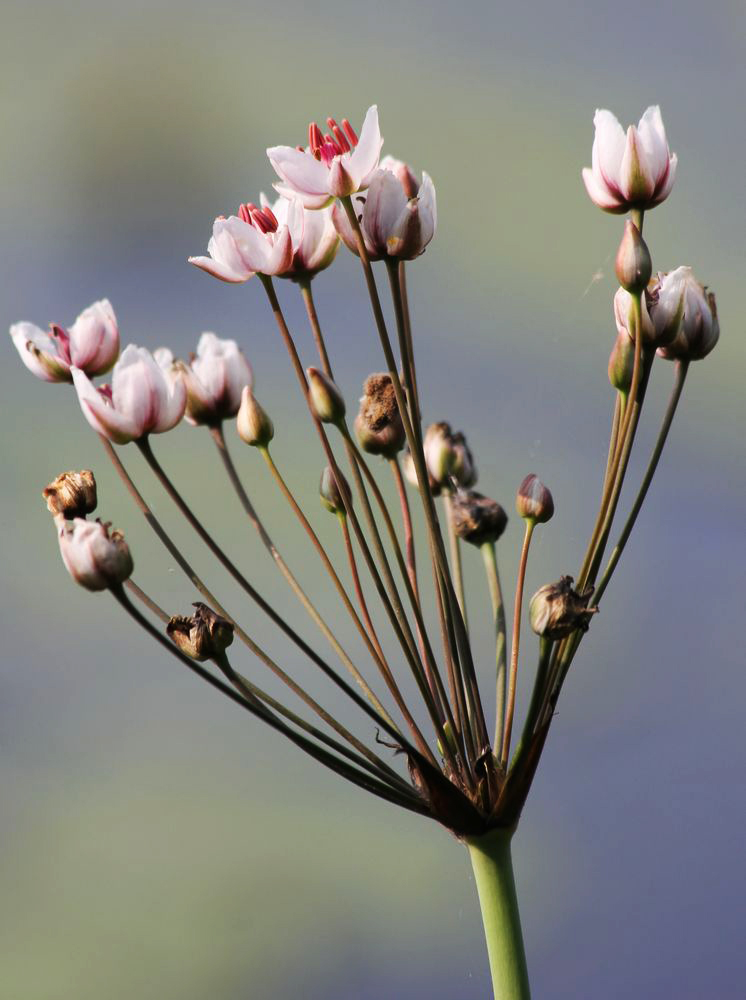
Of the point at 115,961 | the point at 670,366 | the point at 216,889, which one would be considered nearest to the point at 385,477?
the point at 670,366

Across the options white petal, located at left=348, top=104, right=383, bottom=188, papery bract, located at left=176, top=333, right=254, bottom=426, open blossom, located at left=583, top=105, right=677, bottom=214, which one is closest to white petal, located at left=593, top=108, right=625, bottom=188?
open blossom, located at left=583, top=105, right=677, bottom=214

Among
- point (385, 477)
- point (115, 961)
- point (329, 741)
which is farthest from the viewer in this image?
point (385, 477)

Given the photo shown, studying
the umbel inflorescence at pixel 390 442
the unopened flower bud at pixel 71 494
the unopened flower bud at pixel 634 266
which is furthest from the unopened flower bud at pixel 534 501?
the unopened flower bud at pixel 71 494

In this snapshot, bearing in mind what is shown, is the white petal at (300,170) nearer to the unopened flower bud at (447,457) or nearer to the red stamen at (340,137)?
the red stamen at (340,137)

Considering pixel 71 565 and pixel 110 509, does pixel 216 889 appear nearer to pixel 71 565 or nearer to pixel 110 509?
pixel 110 509

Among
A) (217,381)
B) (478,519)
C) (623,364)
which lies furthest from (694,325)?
(217,381)

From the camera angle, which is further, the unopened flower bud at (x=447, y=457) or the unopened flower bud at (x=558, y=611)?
the unopened flower bud at (x=447, y=457)
